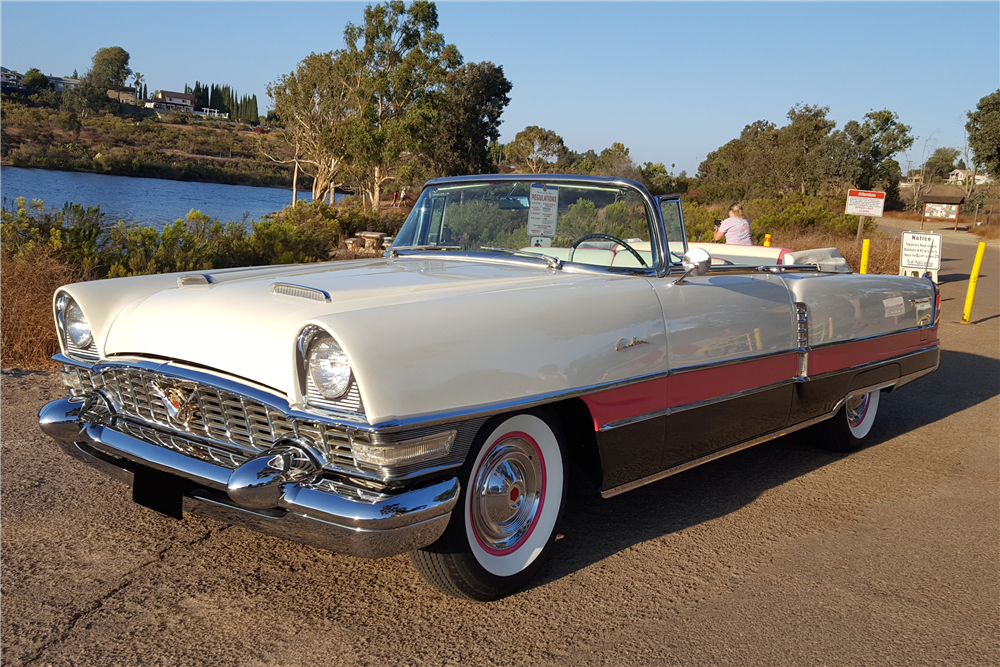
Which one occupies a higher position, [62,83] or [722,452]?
[62,83]

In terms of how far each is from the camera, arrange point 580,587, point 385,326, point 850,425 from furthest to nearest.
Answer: point 850,425 < point 580,587 < point 385,326

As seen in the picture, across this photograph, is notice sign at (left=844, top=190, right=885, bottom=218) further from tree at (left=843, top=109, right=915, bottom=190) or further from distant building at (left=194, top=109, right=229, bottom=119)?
distant building at (left=194, top=109, right=229, bottom=119)

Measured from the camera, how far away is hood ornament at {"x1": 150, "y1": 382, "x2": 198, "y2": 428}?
2.62 metres

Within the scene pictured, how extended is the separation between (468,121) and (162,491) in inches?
1623

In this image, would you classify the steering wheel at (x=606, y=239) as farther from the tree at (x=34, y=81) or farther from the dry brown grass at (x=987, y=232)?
the tree at (x=34, y=81)

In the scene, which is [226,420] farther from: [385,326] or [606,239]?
[606,239]

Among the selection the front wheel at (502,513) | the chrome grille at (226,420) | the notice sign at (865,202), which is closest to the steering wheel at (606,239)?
the front wheel at (502,513)

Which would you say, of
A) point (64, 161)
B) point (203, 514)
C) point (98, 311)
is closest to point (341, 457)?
point (203, 514)

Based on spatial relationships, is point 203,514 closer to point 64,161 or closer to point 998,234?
point 998,234

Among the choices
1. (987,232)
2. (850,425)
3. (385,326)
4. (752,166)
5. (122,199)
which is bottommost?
(850,425)

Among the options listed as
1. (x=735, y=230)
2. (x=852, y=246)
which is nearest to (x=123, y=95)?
(x=852, y=246)

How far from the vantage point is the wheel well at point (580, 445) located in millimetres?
2975

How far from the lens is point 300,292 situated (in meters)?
2.75

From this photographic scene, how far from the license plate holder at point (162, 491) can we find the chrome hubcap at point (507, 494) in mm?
962
